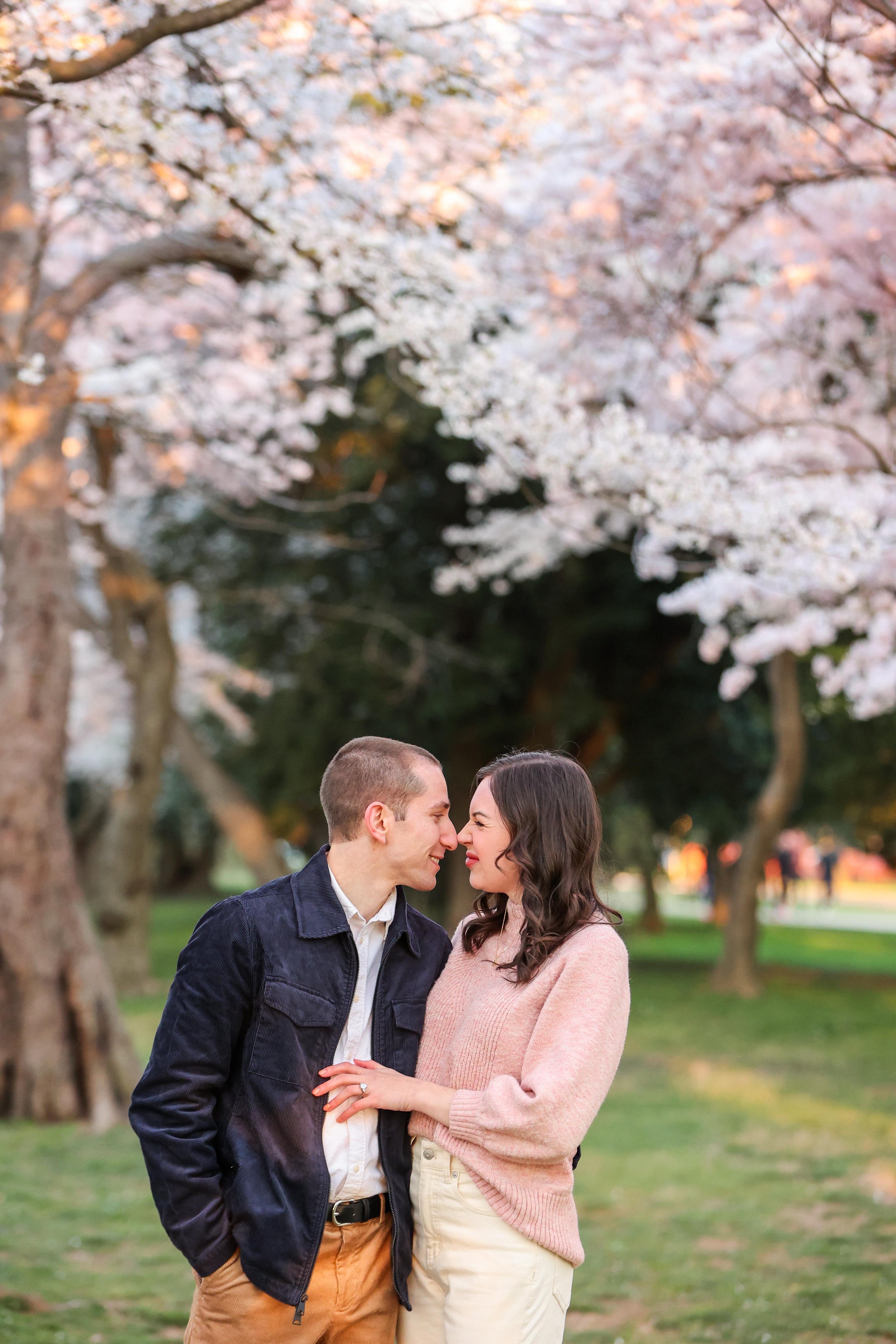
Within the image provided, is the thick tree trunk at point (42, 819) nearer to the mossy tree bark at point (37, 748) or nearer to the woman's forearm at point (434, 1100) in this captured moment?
the mossy tree bark at point (37, 748)

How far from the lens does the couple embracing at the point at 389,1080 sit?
240 centimetres

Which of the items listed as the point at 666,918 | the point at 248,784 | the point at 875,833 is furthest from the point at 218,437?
the point at 666,918

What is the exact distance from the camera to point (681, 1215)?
6.60 m

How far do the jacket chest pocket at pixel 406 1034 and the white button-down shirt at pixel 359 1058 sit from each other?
0.05 meters

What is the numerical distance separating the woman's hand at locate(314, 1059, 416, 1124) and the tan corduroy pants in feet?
0.82

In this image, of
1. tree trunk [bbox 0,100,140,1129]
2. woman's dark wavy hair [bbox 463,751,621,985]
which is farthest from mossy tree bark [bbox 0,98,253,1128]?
woman's dark wavy hair [bbox 463,751,621,985]

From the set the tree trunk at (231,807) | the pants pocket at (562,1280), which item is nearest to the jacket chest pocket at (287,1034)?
the pants pocket at (562,1280)

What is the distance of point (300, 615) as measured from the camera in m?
16.6

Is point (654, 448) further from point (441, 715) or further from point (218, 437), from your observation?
point (441, 715)

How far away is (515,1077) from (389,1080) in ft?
0.83

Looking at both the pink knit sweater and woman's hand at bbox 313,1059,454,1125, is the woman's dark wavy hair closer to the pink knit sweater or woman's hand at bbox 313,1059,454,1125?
the pink knit sweater

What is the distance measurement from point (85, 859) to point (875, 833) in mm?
13479

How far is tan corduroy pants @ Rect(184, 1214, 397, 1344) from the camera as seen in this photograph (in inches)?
97.3

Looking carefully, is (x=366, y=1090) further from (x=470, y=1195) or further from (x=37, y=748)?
(x=37, y=748)
